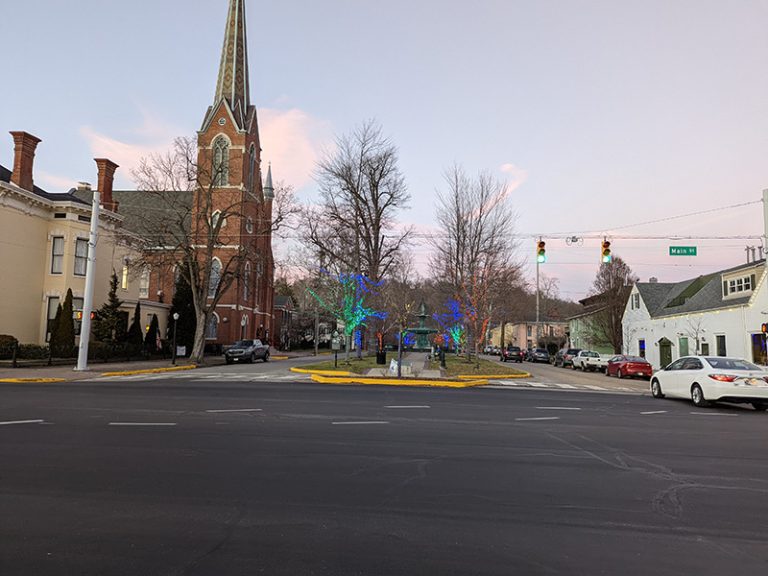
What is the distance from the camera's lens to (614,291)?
2003 inches

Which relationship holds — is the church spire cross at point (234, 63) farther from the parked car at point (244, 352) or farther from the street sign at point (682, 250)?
the street sign at point (682, 250)

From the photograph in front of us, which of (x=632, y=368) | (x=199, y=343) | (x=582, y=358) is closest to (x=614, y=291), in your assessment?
(x=582, y=358)

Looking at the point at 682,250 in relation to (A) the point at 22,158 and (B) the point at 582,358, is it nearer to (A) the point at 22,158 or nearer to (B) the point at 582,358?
(B) the point at 582,358

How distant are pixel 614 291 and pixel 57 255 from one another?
46518mm

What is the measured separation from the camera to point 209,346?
49781mm

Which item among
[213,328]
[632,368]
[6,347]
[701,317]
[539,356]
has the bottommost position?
[632,368]

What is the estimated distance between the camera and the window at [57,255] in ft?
110

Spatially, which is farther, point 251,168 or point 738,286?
point 251,168

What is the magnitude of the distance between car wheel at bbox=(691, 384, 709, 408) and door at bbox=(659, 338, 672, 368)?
25.7 meters

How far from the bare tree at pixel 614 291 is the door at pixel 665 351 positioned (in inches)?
411

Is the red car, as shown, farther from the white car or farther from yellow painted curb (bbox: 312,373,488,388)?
the white car

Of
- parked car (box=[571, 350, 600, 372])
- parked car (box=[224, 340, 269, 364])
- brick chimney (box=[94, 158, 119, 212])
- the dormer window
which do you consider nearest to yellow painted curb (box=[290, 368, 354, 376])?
parked car (box=[224, 340, 269, 364])

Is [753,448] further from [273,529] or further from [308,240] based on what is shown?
[308,240]

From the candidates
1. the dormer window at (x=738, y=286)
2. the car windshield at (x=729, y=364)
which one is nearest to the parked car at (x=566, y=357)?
the dormer window at (x=738, y=286)
